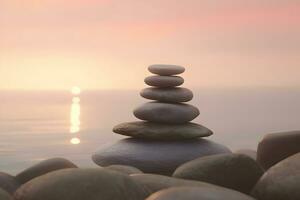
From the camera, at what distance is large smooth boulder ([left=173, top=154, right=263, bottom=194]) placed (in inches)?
251

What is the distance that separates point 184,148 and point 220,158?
13.6ft

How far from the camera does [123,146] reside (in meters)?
10.7

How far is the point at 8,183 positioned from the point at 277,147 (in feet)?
10.1

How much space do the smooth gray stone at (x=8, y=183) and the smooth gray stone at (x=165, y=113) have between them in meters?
3.78

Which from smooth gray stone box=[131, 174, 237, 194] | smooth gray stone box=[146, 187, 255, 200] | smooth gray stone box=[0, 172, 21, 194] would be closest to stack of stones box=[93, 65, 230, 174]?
smooth gray stone box=[0, 172, 21, 194]

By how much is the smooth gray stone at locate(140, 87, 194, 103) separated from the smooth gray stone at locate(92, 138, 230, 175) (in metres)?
0.65

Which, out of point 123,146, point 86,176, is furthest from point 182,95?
point 86,176

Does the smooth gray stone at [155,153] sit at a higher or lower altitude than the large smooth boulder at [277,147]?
lower

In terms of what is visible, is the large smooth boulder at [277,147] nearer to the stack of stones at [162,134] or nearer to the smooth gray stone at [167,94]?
the stack of stones at [162,134]

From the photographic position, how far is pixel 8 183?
7.09 metres

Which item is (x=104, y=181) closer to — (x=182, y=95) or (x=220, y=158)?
(x=220, y=158)

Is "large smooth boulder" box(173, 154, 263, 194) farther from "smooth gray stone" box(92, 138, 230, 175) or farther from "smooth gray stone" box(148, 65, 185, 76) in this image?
"smooth gray stone" box(148, 65, 185, 76)

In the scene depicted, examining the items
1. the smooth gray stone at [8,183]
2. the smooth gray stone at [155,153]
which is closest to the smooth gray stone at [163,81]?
the smooth gray stone at [155,153]

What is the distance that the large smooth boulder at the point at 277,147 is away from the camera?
8109 mm
